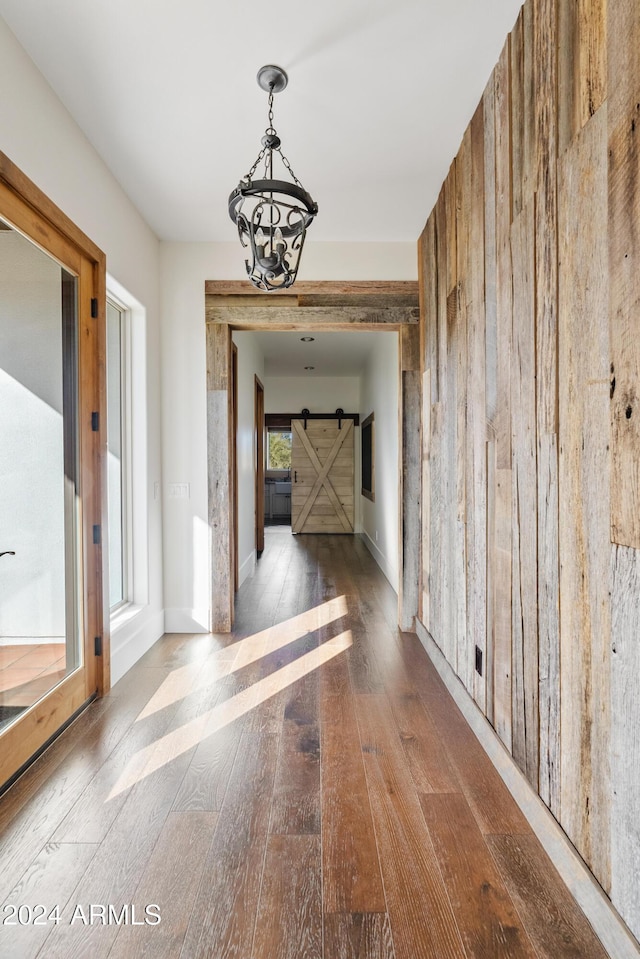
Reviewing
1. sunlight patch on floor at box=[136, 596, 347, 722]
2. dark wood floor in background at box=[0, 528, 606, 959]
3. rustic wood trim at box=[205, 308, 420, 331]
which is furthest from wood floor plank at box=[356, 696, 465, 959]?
rustic wood trim at box=[205, 308, 420, 331]

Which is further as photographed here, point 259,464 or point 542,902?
point 259,464

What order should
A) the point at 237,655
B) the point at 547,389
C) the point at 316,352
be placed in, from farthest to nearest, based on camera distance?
1. the point at 316,352
2. the point at 237,655
3. the point at 547,389

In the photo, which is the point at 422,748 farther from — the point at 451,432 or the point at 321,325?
the point at 321,325

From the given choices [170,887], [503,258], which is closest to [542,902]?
[170,887]

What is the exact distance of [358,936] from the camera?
1279 mm

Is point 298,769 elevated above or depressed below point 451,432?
below

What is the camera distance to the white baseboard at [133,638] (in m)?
2.86

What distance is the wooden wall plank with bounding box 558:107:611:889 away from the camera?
128 centimetres

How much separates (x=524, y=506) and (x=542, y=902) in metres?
1.12

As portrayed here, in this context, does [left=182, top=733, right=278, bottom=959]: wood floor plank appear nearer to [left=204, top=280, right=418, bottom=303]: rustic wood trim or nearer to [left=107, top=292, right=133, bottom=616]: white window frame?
[left=107, top=292, right=133, bottom=616]: white window frame

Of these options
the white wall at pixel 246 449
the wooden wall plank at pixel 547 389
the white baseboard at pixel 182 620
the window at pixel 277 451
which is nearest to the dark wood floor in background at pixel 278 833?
the wooden wall plank at pixel 547 389

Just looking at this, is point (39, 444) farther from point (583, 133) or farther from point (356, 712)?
point (583, 133)

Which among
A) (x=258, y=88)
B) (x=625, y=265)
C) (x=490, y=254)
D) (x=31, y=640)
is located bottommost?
(x=31, y=640)

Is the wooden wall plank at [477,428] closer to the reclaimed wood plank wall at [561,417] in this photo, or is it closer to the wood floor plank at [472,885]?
the reclaimed wood plank wall at [561,417]
